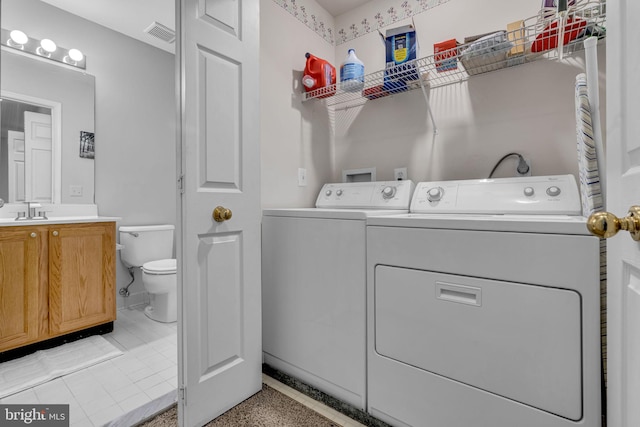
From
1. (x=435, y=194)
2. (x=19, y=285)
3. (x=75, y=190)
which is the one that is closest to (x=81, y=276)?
(x=19, y=285)

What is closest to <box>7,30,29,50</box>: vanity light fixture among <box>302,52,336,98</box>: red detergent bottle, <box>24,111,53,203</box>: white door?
<box>24,111,53,203</box>: white door

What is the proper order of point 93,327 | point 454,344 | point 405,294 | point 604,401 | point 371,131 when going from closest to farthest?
point 604,401 < point 454,344 < point 405,294 < point 371,131 < point 93,327

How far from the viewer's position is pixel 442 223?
1.08 metres

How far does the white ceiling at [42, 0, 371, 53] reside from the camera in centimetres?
240

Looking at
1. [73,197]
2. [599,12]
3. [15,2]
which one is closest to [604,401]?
[599,12]

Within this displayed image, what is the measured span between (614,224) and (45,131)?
338cm

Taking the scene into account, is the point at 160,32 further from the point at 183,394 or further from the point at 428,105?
the point at 183,394

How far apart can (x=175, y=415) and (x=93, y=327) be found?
52.1 inches

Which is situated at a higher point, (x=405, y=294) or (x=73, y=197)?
(x=73, y=197)

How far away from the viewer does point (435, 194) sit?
1.56 metres

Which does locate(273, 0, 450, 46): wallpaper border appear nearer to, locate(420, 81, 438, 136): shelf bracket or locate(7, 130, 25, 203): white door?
locate(420, 81, 438, 136): shelf bracket

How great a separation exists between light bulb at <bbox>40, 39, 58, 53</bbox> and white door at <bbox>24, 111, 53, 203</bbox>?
528mm

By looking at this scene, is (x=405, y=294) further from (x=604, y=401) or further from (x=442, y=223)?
(x=604, y=401)

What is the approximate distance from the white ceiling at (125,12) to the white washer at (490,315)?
1.91 metres
